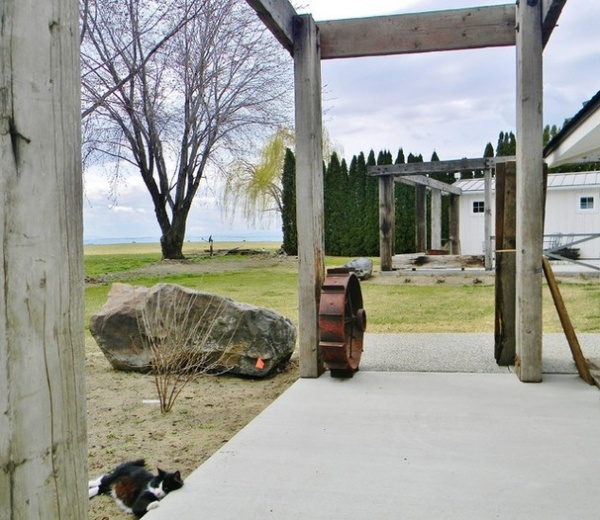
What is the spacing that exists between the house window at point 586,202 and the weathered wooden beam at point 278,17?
1516 cm

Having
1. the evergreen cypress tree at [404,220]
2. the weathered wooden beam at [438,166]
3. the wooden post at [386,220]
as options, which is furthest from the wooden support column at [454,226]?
the evergreen cypress tree at [404,220]

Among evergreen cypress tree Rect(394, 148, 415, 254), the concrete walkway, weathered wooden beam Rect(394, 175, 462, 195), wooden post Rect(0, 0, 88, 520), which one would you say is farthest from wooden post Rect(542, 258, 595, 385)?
evergreen cypress tree Rect(394, 148, 415, 254)

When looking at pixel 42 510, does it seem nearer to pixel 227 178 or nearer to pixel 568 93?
pixel 568 93

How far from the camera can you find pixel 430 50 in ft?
14.3

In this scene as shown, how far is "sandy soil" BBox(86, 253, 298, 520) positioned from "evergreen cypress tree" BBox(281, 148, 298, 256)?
1587cm

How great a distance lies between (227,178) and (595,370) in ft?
46.2

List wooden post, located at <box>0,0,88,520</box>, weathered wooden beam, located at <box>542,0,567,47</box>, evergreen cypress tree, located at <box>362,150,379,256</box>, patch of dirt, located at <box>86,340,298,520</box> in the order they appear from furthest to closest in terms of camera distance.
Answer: evergreen cypress tree, located at <box>362,150,379,256</box> → weathered wooden beam, located at <box>542,0,567,47</box> → patch of dirt, located at <box>86,340,298,520</box> → wooden post, located at <box>0,0,88,520</box>

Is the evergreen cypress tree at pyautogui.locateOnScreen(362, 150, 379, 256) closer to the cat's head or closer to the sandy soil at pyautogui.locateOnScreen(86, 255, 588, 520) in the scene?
the sandy soil at pyautogui.locateOnScreen(86, 255, 588, 520)

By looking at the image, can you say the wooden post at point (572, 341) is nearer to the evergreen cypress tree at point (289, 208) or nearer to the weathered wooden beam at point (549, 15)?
the weathered wooden beam at point (549, 15)

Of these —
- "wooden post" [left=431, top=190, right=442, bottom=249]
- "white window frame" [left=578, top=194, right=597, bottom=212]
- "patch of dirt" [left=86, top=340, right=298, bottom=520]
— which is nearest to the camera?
"patch of dirt" [left=86, top=340, right=298, bottom=520]

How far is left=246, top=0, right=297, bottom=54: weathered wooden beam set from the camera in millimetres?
3586

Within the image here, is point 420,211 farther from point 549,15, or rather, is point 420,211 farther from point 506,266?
point 549,15

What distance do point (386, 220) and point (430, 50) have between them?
7896mm

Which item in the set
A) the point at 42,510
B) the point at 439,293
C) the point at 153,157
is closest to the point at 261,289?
the point at 439,293
